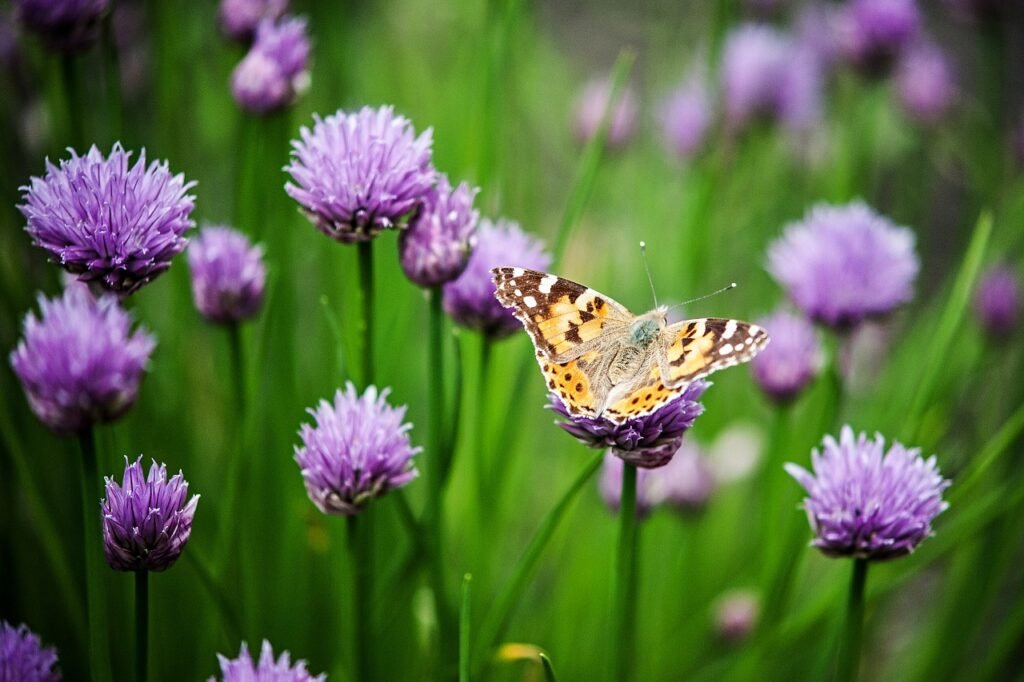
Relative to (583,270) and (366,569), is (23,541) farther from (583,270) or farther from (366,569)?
(583,270)

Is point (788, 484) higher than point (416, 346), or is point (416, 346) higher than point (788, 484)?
point (416, 346)

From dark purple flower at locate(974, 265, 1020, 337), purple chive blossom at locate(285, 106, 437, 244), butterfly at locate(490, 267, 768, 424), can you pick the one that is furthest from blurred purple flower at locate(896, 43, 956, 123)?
purple chive blossom at locate(285, 106, 437, 244)

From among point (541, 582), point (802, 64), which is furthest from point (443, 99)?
point (541, 582)

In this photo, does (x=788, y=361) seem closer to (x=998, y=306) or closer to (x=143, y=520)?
(x=998, y=306)

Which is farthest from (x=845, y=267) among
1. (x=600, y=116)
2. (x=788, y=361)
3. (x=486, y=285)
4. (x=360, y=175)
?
(x=600, y=116)

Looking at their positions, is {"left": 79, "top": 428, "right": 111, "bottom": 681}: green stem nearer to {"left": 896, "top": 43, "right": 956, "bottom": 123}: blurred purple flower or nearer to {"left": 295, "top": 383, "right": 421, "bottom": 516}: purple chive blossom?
{"left": 295, "top": 383, "right": 421, "bottom": 516}: purple chive blossom

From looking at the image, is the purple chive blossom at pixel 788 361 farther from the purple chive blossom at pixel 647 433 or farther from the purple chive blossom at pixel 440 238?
the purple chive blossom at pixel 440 238
